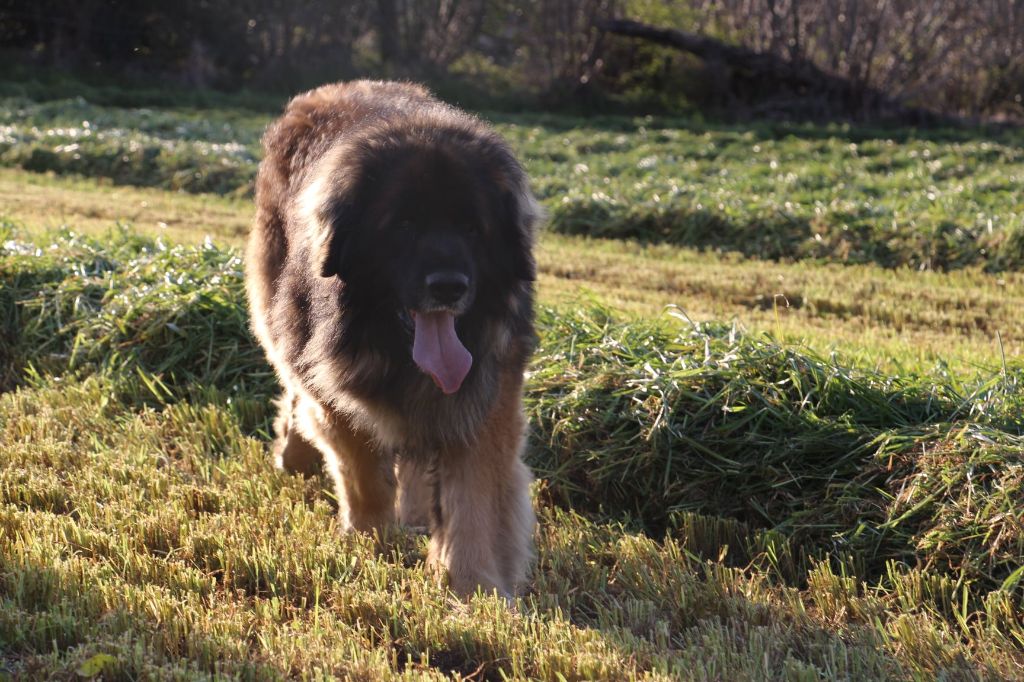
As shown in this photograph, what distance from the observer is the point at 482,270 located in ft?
12.8

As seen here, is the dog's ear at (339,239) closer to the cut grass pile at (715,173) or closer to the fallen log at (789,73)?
the cut grass pile at (715,173)

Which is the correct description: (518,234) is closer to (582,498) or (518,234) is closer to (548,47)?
(582,498)

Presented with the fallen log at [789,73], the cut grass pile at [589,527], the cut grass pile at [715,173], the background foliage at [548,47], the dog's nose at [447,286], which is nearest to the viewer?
the cut grass pile at [589,527]

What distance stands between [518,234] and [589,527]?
1340 millimetres

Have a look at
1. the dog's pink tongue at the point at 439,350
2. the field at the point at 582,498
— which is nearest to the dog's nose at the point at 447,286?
the dog's pink tongue at the point at 439,350

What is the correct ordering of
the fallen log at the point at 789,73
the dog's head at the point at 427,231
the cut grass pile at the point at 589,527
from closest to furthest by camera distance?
the cut grass pile at the point at 589,527 < the dog's head at the point at 427,231 < the fallen log at the point at 789,73

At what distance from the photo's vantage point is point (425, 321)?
150 inches

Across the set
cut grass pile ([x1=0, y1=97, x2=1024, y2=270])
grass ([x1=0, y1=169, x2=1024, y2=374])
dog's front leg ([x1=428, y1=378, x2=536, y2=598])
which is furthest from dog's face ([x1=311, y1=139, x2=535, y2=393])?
cut grass pile ([x1=0, y1=97, x2=1024, y2=270])

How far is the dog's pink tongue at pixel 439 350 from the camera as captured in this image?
382cm

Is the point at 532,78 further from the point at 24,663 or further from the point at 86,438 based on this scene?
the point at 24,663

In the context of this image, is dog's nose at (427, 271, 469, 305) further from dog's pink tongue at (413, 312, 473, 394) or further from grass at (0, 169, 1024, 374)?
grass at (0, 169, 1024, 374)

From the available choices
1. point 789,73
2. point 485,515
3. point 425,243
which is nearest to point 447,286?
point 425,243

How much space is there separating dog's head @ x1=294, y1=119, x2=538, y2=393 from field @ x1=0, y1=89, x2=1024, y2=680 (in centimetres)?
90

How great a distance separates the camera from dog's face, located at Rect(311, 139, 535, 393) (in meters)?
3.76
